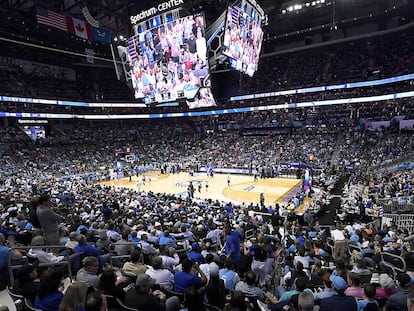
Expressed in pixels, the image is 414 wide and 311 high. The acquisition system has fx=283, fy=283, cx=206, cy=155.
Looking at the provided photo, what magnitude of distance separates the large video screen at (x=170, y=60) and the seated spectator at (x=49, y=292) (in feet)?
58.8

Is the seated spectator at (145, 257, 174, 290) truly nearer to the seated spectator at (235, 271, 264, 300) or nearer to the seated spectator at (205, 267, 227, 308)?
the seated spectator at (205, 267, 227, 308)

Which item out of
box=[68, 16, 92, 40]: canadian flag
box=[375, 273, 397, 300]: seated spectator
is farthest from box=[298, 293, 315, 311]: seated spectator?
box=[68, 16, 92, 40]: canadian flag

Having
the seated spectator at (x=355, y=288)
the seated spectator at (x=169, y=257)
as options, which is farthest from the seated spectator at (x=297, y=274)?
the seated spectator at (x=169, y=257)

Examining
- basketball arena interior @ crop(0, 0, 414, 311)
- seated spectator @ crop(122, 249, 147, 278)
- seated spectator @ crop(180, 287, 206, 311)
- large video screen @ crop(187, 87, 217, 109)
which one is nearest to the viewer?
seated spectator @ crop(180, 287, 206, 311)

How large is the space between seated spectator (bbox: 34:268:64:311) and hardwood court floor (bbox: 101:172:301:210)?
18.5 metres

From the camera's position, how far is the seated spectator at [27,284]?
3.61 metres

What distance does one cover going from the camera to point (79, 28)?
96.9 ft

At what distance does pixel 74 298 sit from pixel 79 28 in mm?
32732

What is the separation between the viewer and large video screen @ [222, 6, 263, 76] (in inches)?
727

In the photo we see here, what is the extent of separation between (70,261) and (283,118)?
139 ft

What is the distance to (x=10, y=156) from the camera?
109 ft

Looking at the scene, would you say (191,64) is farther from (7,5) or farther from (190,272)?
(7,5)

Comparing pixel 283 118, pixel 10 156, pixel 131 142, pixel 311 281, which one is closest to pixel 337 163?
pixel 283 118

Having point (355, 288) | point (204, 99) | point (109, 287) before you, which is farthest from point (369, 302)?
point (204, 99)
